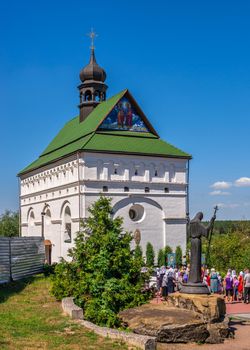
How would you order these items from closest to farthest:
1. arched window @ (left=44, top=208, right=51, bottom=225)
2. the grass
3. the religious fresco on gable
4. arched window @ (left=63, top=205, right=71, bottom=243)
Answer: the grass → the religious fresco on gable → arched window @ (left=63, top=205, right=71, bottom=243) → arched window @ (left=44, top=208, right=51, bottom=225)

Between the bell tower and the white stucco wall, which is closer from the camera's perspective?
the white stucco wall

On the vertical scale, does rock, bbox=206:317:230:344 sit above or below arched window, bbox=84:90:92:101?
below

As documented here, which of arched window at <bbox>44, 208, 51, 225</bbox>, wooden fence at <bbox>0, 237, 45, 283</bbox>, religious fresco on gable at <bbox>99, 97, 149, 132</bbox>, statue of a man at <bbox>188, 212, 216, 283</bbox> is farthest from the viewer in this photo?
arched window at <bbox>44, 208, 51, 225</bbox>

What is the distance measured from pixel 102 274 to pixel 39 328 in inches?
140

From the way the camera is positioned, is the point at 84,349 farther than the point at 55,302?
No

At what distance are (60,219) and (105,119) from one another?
29.0 feet

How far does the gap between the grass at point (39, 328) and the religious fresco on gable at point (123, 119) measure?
23.5 meters

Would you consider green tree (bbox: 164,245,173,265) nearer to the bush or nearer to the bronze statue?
the bush

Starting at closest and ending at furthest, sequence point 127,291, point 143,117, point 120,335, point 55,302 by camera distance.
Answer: point 120,335, point 127,291, point 55,302, point 143,117

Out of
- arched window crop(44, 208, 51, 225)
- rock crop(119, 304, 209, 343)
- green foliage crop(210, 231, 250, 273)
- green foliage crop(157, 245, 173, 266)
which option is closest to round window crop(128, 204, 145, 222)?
green foliage crop(157, 245, 173, 266)

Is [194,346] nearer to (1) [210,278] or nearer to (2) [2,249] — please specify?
(1) [210,278]

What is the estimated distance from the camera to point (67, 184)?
1592 inches

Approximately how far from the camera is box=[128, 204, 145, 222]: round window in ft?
134

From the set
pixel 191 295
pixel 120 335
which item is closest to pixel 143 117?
pixel 191 295
